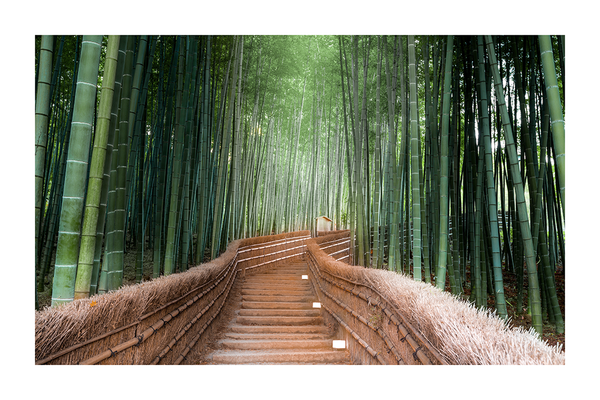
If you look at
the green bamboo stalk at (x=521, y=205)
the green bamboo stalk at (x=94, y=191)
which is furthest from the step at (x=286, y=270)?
the green bamboo stalk at (x=94, y=191)

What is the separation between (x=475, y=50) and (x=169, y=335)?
97.9 inches

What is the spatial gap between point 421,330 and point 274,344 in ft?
4.25

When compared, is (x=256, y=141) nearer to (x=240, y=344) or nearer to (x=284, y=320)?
(x=284, y=320)

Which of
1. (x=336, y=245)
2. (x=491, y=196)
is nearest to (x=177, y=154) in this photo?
(x=491, y=196)

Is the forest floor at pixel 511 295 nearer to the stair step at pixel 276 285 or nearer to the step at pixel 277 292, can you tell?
Answer: the step at pixel 277 292

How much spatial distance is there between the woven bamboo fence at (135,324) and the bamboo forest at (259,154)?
19 cm

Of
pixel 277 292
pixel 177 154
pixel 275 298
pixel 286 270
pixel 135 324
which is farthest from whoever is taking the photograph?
pixel 286 270

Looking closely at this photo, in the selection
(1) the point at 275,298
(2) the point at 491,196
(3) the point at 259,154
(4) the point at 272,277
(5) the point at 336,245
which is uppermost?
(3) the point at 259,154

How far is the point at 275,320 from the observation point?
305cm

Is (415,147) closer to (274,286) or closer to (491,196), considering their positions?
(491,196)

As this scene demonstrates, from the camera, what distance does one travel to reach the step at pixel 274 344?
2.36 m

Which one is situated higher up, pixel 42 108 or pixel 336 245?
pixel 42 108

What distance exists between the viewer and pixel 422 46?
9.68 feet
